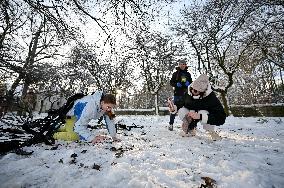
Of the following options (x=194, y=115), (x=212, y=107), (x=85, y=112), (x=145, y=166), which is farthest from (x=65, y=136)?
(x=212, y=107)

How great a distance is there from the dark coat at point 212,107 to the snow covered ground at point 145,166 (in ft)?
1.82

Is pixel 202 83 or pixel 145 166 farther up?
pixel 202 83

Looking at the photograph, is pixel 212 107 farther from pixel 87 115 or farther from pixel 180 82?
pixel 87 115

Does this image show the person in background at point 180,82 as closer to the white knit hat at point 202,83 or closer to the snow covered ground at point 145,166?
the white knit hat at point 202,83

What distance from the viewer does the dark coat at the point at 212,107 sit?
425 centimetres

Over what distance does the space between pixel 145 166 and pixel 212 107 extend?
216 cm

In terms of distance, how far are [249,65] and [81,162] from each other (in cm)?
1569

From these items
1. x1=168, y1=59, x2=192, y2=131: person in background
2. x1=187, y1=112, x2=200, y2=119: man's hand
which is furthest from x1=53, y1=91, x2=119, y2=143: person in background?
x1=168, y1=59, x2=192, y2=131: person in background

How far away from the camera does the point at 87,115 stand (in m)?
3.71

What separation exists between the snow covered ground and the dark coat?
0.56 meters

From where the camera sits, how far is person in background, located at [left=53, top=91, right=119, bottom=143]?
12.2 ft

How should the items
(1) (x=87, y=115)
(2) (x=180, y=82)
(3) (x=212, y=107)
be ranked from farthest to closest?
(2) (x=180, y=82) < (3) (x=212, y=107) < (1) (x=87, y=115)

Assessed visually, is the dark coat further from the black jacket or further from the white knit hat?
the black jacket

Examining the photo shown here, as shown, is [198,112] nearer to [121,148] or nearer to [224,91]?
[121,148]
